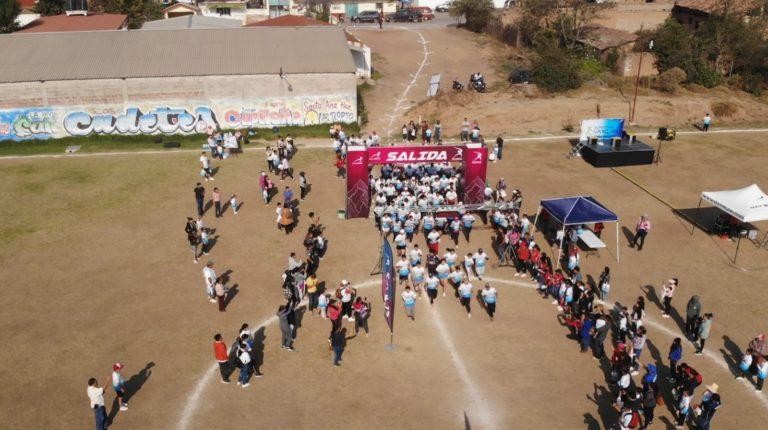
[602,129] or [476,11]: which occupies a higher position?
[476,11]

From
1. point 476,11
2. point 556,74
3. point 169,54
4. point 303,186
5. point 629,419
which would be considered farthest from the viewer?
point 476,11

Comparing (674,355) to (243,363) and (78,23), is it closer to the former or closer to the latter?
(243,363)

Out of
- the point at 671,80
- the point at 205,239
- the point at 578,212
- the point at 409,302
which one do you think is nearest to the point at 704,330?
the point at 578,212

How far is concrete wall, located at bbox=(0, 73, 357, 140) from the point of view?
36094 millimetres

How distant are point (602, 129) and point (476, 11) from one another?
38121 mm

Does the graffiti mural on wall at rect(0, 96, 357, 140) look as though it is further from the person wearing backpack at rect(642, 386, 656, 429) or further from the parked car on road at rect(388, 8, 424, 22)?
the parked car on road at rect(388, 8, 424, 22)

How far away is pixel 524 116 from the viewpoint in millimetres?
38875

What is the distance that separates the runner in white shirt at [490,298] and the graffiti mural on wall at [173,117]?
22351 millimetres

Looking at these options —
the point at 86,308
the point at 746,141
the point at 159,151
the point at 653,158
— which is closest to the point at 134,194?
the point at 159,151

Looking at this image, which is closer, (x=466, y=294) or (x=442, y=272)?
(x=466, y=294)

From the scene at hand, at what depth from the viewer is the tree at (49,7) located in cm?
6406

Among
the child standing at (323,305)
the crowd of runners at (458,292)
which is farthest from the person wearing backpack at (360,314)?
the child standing at (323,305)

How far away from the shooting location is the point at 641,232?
23234mm

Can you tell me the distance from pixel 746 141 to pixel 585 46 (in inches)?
772
